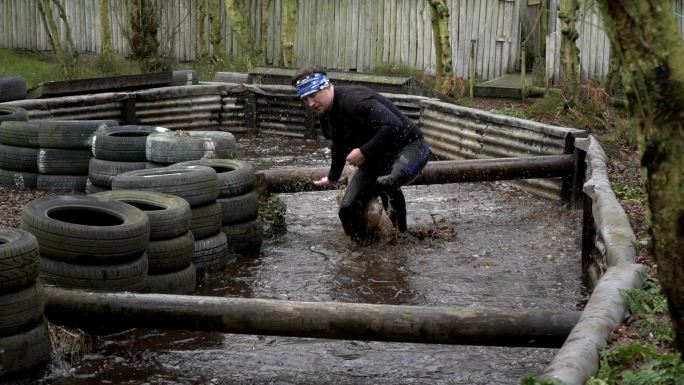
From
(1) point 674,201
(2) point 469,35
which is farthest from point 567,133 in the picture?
(2) point 469,35

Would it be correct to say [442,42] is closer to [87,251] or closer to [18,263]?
[87,251]

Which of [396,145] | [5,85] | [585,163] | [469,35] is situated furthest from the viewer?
[469,35]

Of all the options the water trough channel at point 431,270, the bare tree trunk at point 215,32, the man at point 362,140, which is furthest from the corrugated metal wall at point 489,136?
the bare tree trunk at point 215,32

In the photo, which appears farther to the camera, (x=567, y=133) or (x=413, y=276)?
(x=567, y=133)

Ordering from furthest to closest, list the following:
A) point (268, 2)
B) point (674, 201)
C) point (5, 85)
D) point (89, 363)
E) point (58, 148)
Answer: point (268, 2)
point (5, 85)
point (58, 148)
point (89, 363)
point (674, 201)

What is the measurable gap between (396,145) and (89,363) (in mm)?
3857

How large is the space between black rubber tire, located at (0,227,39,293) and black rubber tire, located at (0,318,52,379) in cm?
29

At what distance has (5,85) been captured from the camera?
14.9 metres

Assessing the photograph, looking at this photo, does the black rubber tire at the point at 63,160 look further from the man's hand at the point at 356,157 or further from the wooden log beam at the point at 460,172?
the man's hand at the point at 356,157

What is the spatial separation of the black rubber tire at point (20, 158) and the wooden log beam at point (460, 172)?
2977 millimetres

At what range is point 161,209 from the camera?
781 centimetres

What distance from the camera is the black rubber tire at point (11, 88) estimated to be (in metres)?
14.8

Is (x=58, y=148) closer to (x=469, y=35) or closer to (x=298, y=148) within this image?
(x=298, y=148)

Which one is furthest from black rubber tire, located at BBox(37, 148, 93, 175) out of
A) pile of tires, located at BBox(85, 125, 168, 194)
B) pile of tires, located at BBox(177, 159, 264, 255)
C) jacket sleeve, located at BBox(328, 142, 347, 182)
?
jacket sleeve, located at BBox(328, 142, 347, 182)
